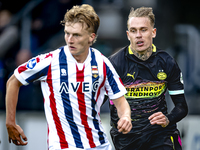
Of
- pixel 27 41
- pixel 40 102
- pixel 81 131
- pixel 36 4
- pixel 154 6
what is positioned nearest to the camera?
pixel 81 131

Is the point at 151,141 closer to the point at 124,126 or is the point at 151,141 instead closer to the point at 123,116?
the point at 123,116

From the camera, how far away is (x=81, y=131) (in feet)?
10.8

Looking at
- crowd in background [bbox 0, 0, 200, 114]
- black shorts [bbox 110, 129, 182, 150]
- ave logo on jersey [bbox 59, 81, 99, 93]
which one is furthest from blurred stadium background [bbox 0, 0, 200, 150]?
ave logo on jersey [bbox 59, 81, 99, 93]

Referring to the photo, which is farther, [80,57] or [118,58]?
[118,58]

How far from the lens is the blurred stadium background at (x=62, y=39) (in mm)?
6156

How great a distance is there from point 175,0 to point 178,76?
570 cm

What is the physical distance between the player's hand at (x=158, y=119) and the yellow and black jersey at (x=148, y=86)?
188 mm

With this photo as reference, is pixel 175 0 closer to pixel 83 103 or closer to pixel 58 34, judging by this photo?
pixel 58 34

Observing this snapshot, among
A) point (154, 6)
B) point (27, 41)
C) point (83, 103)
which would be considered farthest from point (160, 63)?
point (154, 6)

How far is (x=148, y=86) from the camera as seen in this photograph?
403cm

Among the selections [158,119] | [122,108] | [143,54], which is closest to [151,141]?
[158,119]

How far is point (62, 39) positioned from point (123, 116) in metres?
4.67

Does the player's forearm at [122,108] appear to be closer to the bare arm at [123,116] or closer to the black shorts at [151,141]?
the bare arm at [123,116]

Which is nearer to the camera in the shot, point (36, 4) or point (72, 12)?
point (72, 12)
